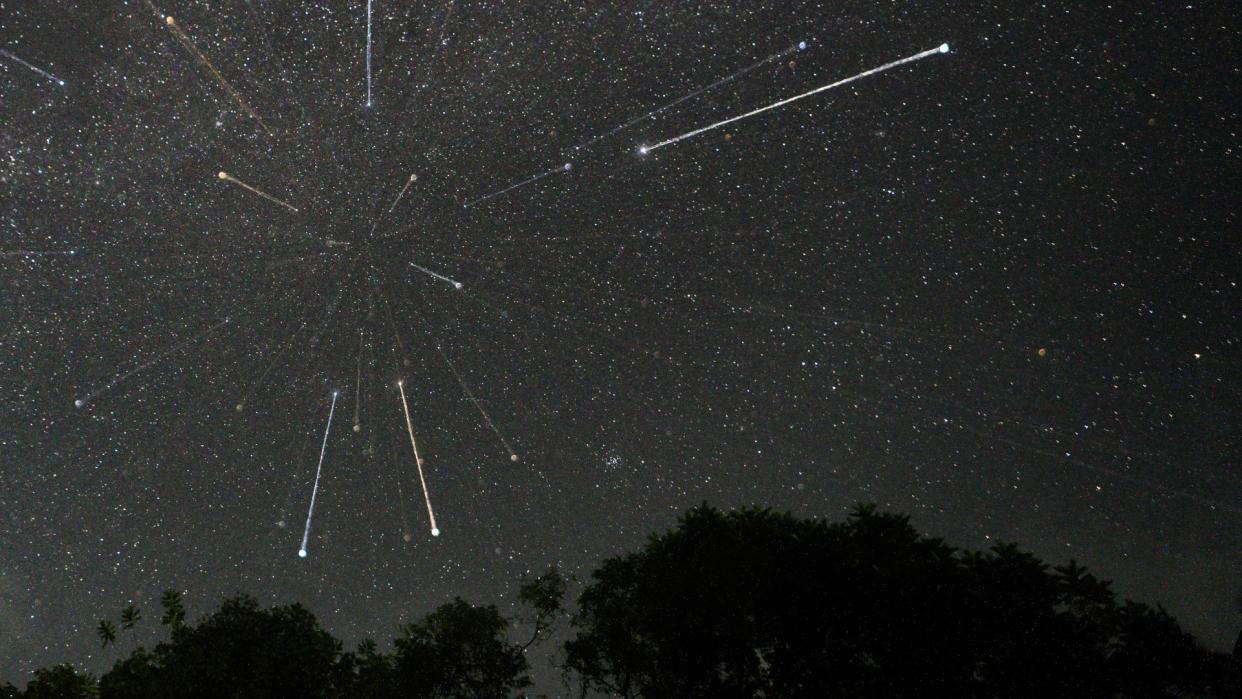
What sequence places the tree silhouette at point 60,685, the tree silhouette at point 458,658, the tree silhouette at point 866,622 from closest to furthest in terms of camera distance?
the tree silhouette at point 866,622 → the tree silhouette at point 60,685 → the tree silhouette at point 458,658

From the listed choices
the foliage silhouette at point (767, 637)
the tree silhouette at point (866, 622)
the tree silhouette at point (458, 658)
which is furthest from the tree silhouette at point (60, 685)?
the tree silhouette at point (866, 622)

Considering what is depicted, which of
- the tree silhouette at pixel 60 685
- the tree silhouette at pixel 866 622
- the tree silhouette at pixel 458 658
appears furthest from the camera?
the tree silhouette at pixel 458 658

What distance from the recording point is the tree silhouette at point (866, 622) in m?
9.79

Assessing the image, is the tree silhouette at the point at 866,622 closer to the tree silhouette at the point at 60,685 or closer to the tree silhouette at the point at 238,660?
the tree silhouette at the point at 238,660

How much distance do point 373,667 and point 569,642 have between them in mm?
3939

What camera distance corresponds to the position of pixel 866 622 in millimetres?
10977

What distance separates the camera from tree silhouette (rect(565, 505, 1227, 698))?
32.1ft

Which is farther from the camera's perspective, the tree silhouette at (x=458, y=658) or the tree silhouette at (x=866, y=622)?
the tree silhouette at (x=458, y=658)

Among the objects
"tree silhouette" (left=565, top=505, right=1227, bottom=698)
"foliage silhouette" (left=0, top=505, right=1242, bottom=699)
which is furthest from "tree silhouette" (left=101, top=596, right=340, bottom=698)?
"tree silhouette" (left=565, top=505, right=1227, bottom=698)

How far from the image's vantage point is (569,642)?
49.7ft

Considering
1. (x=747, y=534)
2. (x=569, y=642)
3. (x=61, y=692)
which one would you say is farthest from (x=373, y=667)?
(x=747, y=534)

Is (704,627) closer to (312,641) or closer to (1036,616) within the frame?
(1036,616)

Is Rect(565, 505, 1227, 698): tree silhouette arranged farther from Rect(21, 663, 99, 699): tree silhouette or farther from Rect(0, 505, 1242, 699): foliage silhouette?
Rect(21, 663, 99, 699): tree silhouette

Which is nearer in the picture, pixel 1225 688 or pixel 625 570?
pixel 1225 688
